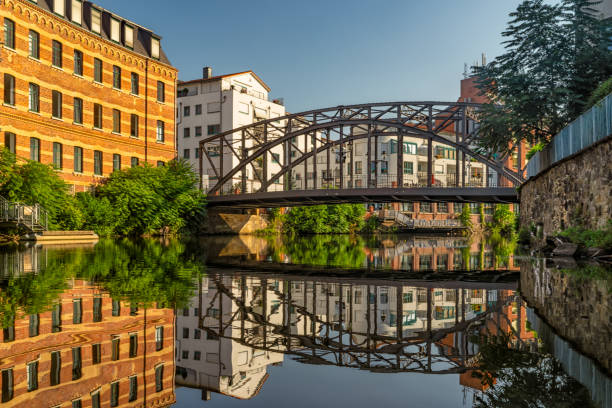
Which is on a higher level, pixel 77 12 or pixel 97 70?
pixel 77 12

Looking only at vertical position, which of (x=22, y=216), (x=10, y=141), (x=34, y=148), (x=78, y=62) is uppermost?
(x=78, y=62)

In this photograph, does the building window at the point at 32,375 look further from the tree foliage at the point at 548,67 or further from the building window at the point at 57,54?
the building window at the point at 57,54

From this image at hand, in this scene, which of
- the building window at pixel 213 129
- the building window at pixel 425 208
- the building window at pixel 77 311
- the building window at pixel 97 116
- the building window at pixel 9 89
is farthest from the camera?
the building window at pixel 425 208

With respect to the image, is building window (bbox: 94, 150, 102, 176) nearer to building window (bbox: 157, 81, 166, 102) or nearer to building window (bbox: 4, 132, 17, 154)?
building window (bbox: 4, 132, 17, 154)

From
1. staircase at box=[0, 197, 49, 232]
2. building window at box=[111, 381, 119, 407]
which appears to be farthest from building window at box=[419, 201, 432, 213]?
building window at box=[111, 381, 119, 407]

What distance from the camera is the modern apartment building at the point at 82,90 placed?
26266mm

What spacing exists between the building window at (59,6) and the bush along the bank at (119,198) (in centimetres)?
885

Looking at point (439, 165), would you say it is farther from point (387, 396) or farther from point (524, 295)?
point (387, 396)

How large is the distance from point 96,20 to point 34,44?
17.8 feet

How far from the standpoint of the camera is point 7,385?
9.25 ft

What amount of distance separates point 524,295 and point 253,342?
417 centimetres

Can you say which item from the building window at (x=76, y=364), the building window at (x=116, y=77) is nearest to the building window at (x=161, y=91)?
the building window at (x=116, y=77)

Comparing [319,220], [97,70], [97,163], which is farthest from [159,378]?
[319,220]

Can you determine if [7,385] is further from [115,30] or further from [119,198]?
[115,30]
